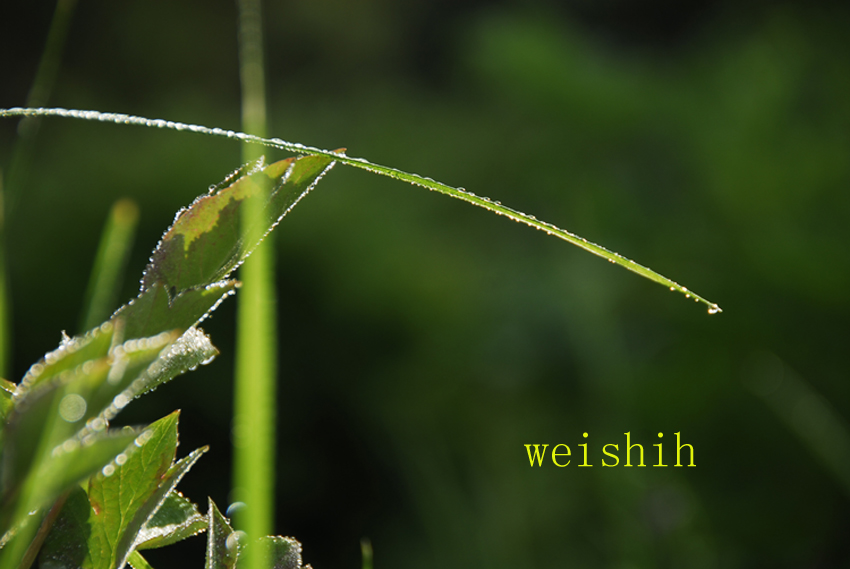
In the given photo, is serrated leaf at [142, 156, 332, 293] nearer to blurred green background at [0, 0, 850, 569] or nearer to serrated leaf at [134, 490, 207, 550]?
serrated leaf at [134, 490, 207, 550]

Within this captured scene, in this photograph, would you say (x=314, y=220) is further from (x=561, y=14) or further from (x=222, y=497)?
(x=561, y=14)

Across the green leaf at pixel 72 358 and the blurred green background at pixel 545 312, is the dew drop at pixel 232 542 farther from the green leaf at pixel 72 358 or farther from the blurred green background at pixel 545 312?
the blurred green background at pixel 545 312

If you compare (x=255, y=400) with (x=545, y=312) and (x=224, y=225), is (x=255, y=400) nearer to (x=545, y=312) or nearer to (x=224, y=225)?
(x=224, y=225)

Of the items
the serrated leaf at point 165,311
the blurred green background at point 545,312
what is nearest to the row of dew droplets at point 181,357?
the serrated leaf at point 165,311

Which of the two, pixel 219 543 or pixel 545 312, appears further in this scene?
pixel 545 312

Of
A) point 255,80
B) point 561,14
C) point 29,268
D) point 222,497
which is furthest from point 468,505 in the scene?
point 561,14

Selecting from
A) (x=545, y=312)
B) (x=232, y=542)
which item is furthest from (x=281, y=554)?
(x=545, y=312)

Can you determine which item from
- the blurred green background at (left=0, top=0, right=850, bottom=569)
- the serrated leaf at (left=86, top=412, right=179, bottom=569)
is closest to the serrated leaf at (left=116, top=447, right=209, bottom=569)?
the serrated leaf at (left=86, top=412, right=179, bottom=569)
